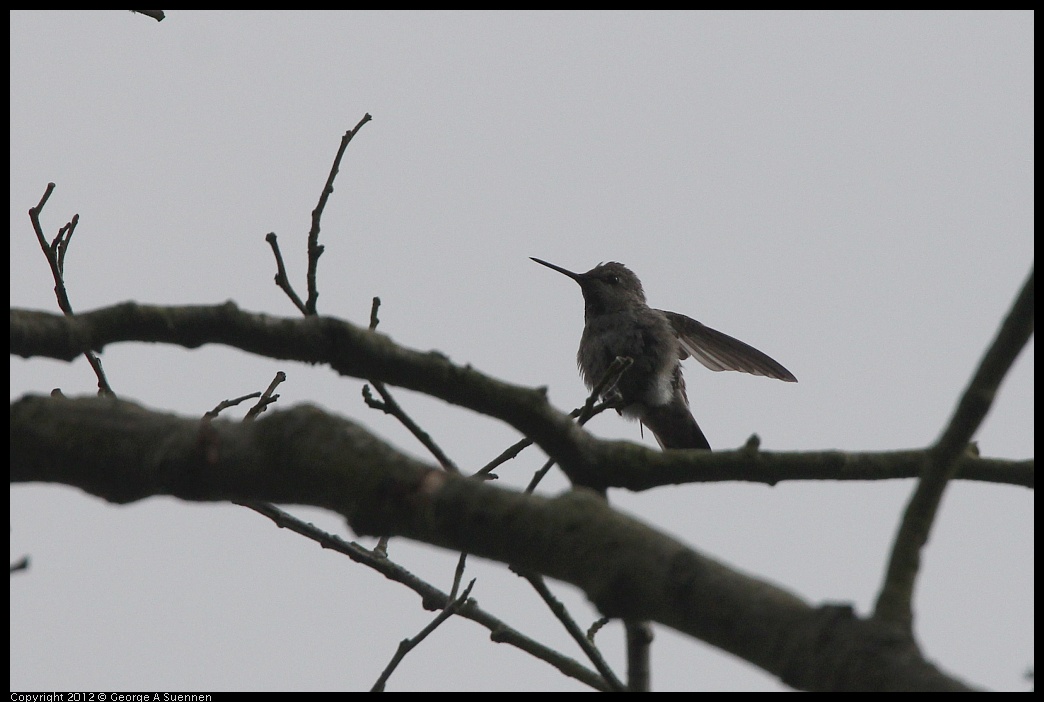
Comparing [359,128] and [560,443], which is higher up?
[359,128]

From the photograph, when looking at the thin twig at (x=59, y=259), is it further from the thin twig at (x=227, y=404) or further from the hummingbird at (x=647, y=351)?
the hummingbird at (x=647, y=351)

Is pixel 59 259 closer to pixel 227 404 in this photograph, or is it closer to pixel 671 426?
pixel 227 404

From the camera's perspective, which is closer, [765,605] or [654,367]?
[765,605]

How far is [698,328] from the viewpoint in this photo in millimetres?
9656

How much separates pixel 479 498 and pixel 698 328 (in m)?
7.81

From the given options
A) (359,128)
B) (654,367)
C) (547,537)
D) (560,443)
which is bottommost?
(547,537)

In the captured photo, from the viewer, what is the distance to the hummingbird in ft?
27.4

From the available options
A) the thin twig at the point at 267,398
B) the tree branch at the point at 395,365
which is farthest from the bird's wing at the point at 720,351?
the tree branch at the point at 395,365

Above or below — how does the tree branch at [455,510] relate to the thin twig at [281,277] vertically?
below

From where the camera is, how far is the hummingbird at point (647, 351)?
328 inches

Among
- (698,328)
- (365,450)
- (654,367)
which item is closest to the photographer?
(365,450)

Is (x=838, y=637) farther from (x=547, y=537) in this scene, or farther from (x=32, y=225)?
(x=32, y=225)

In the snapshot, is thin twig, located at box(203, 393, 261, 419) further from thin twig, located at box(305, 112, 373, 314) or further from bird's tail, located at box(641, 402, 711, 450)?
bird's tail, located at box(641, 402, 711, 450)
